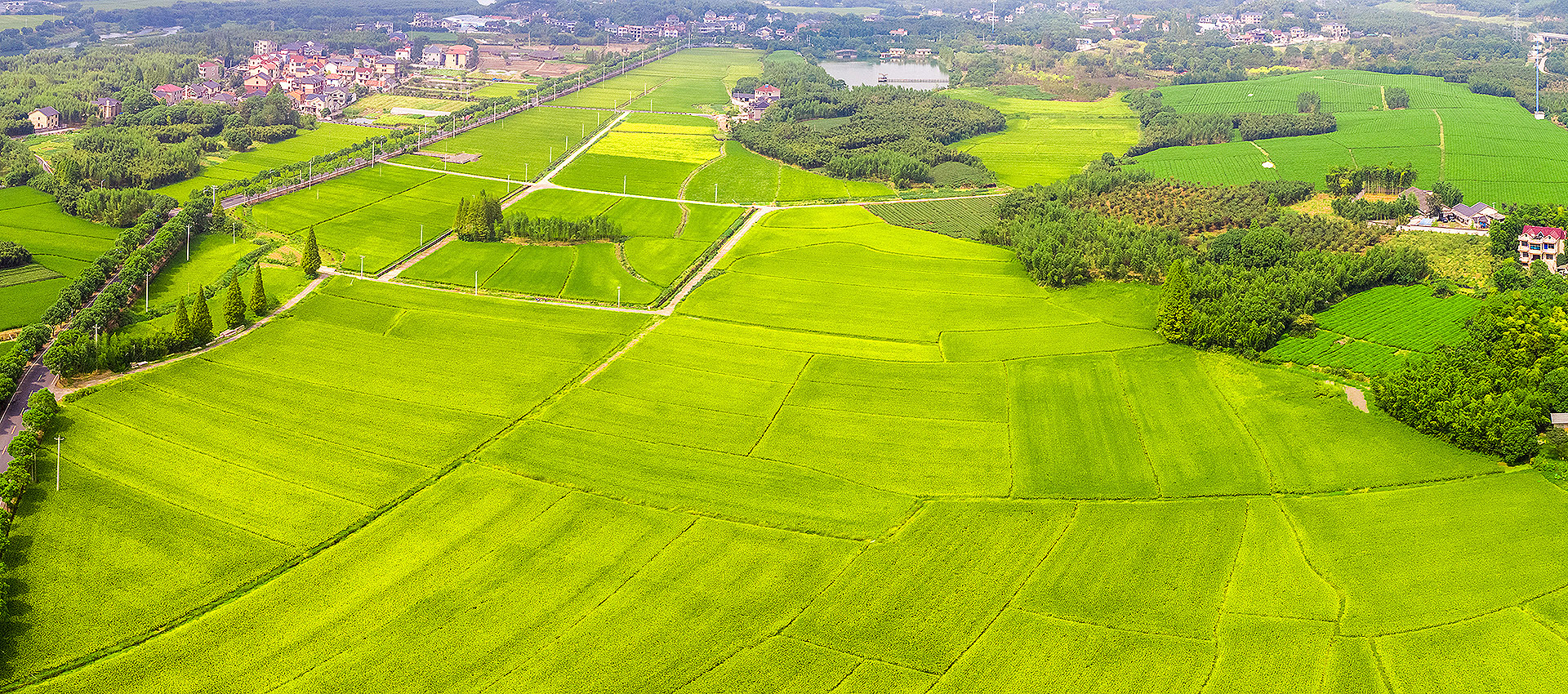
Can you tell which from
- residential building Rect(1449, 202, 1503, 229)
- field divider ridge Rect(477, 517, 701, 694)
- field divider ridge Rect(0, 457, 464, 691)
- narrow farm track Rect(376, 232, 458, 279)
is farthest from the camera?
residential building Rect(1449, 202, 1503, 229)

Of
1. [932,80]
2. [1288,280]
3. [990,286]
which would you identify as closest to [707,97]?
[932,80]

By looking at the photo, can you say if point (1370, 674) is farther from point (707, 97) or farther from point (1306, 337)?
point (707, 97)

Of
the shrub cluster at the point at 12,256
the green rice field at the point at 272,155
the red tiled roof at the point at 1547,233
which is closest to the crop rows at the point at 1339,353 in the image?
the red tiled roof at the point at 1547,233

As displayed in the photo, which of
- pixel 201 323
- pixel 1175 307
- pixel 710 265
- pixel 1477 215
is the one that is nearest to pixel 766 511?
pixel 1175 307

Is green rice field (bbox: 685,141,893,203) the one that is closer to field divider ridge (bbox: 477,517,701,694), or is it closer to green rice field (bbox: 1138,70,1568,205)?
green rice field (bbox: 1138,70,1568,205)

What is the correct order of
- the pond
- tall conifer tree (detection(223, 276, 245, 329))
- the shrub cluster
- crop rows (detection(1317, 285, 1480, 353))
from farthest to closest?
1. the pond
2. the shrub cluster
3. crop rows (detection(1317, 285, 1480, 353))
4. tall conifer tree (detection(223, 276, 245, 329))

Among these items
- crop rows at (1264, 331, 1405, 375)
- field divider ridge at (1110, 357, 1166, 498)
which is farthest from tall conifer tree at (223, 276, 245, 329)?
crop rows at (1264, 331, 1405, 375)
